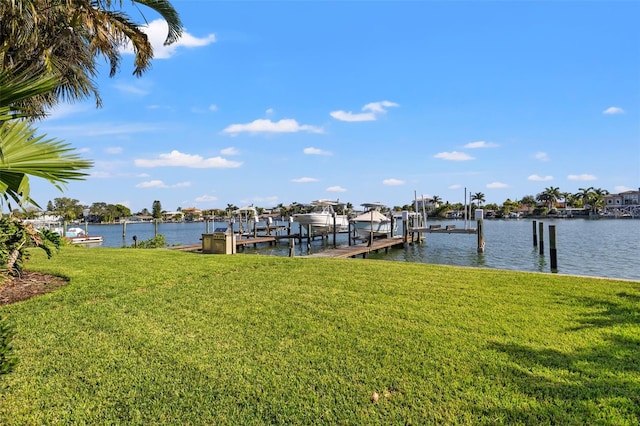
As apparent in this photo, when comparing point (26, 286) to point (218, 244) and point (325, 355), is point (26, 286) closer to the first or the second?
point (325, 355)

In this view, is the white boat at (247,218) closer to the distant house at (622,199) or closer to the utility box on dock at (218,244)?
the utility box on dock at (218,244)

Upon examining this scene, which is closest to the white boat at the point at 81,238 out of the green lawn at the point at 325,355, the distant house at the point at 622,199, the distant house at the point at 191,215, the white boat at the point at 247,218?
the white boat at the point at 247,218

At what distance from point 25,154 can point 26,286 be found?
20.0ft

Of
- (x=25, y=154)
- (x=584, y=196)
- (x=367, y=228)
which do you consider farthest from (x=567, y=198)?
(x=25, y=154)

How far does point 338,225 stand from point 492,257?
15.2 metres

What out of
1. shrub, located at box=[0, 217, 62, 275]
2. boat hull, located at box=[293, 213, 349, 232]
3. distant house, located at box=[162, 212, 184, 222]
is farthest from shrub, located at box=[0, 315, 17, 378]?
distant house, located at box=[162, 212, 184, 222]

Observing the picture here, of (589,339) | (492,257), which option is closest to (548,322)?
(589,339)

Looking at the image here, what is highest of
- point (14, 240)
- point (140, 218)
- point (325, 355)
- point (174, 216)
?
point (174, 216)

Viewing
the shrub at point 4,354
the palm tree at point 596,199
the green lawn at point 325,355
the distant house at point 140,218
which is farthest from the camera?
the distant house at point 140,218

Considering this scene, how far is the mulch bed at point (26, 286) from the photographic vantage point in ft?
21.1

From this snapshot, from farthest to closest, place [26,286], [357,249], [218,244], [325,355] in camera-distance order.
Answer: [357,249] < [218,244] < [26,286] < [325,355]

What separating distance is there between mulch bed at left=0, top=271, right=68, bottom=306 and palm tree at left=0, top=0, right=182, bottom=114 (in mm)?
3464

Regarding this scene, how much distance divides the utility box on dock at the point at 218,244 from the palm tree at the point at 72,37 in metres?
6.17

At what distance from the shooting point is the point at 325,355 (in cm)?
399
